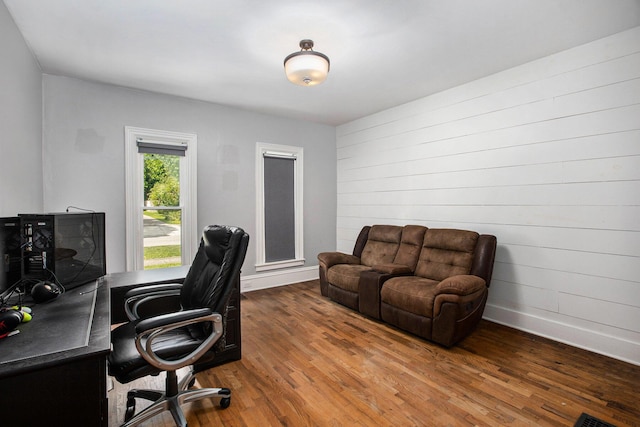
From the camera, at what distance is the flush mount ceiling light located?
97.3 inches

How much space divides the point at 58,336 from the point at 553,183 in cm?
369

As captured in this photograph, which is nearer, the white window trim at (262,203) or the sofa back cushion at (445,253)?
the sofa back cushion at (445,253)

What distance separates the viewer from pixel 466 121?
3533 mm

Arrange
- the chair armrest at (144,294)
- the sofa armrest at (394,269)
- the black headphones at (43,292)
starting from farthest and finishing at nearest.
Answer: the sofa armrest at (394,269) < the chair armrest at (144,294) < the black headphones at (43,292)

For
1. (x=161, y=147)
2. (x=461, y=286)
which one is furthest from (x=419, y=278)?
(x=161, y=147)

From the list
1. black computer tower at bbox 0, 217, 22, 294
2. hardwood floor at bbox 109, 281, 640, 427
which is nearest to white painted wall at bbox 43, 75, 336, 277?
black computer tower at bbox 0, 217, 22, 294

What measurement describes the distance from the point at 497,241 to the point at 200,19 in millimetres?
3418

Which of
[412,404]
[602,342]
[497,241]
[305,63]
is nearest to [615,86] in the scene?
[497,241]

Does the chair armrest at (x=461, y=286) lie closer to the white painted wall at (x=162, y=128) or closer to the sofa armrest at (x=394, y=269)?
the sofa armrest at (x=394, y=269)

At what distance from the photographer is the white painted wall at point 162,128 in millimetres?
3238

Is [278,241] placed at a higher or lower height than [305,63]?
lower

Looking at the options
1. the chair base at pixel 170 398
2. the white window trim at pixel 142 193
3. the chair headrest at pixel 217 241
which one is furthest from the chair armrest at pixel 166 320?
the white window trim at pixel 142 193

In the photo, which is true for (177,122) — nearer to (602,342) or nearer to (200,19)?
(200,19)

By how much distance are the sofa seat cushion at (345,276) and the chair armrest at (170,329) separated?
2092mm
